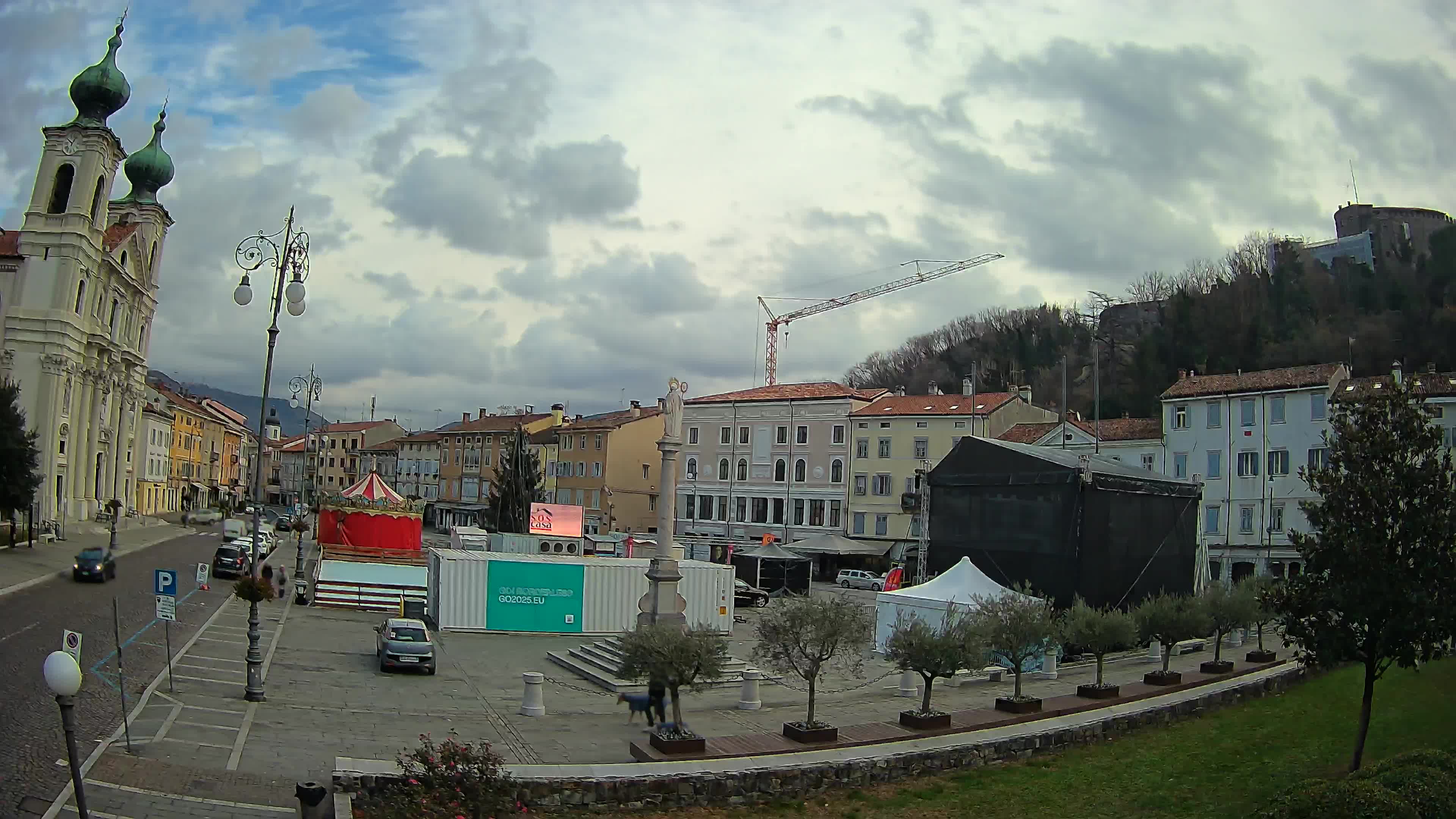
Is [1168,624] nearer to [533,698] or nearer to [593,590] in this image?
[533,698]

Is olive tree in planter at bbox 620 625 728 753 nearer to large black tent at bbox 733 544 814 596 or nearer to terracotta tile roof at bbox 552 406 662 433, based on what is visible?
large black tent at bbox 733 544 814 596

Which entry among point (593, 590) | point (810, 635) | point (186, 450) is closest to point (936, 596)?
point (810, 635)

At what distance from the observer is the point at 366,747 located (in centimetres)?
1620

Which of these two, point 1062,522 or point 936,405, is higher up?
point 936,405

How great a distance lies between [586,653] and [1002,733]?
40.0ft

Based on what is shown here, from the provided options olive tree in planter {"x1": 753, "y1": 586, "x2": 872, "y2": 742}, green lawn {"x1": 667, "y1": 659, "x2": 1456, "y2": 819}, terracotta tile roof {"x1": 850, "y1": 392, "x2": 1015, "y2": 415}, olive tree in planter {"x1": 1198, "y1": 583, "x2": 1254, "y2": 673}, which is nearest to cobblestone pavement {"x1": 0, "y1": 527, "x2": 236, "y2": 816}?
green lawn {"x1": 667, "y1": 659, "x2": 1456, "y2": 819}

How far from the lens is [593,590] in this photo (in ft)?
105

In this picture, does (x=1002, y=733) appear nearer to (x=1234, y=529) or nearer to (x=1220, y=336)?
(x=1234, y=529)

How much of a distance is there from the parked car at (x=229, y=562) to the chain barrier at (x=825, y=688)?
26.3m

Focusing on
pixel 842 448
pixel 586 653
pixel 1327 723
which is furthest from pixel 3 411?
pixel 1327 723

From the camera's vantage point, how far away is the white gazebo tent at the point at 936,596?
26.7 metres

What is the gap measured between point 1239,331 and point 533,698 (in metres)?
73.1

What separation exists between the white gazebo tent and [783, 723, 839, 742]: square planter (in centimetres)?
911

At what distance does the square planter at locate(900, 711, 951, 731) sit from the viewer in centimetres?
1830
